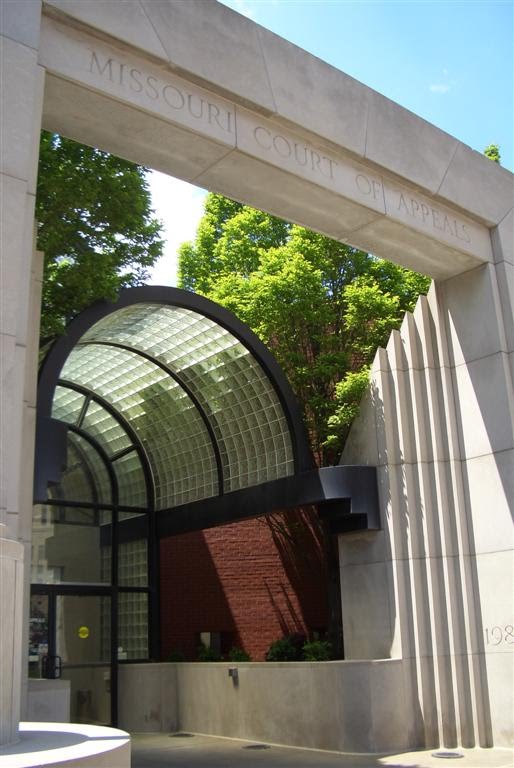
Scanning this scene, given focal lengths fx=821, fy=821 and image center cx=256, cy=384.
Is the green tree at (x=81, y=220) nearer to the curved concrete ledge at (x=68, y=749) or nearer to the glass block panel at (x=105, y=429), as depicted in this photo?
the glass block panel at (x=105, y=429)

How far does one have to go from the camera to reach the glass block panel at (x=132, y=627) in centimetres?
1798

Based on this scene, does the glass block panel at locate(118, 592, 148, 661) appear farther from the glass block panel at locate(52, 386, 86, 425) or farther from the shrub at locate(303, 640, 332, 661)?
the shrub at locate(303, 640, 332, 661)

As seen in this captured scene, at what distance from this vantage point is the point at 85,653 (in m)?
16.5

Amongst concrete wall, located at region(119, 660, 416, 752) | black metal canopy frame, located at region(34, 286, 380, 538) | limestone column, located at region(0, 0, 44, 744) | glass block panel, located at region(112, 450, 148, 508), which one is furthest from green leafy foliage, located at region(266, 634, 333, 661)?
limestone column, located at region(0, 0, 44, 744)

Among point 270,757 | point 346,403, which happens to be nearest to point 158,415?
point 346,403

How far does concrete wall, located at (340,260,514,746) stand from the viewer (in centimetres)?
1253

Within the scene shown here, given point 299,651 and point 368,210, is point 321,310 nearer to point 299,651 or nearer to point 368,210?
point 368,210

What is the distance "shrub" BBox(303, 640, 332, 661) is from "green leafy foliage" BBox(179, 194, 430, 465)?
184 inches

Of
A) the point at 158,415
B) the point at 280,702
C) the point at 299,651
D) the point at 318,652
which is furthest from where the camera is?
the point at 158,415

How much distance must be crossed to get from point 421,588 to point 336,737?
262 centimetres

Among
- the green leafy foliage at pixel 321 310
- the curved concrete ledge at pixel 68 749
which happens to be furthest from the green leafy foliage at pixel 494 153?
the curved concrete ledge at pixel 68 749

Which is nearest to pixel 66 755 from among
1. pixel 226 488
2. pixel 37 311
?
pixel 37 311

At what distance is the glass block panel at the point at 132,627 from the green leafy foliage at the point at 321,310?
5274mm

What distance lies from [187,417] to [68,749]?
1283 centimetres
